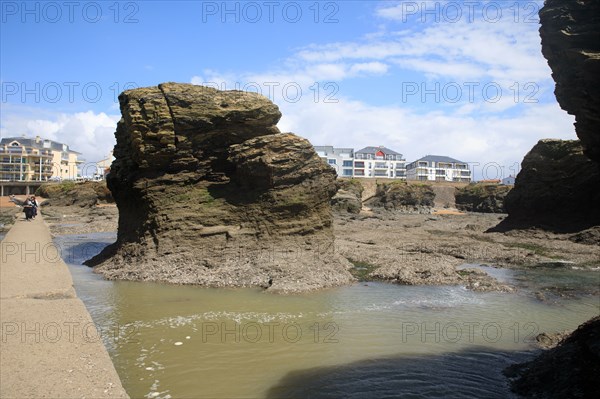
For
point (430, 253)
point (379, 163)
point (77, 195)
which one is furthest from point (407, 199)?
point (379, 163)

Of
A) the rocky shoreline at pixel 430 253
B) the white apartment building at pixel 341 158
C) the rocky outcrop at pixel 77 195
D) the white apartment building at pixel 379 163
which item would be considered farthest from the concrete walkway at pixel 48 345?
the white apartment building at pixel 379 163

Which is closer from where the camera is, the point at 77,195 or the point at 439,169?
the point at 77,195

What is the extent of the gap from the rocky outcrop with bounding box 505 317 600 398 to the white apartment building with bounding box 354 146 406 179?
451 feet

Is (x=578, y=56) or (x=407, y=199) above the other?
(x=407, y=199)

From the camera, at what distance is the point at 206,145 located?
20.0 m

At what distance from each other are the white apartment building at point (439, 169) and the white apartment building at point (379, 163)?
3.66 metres

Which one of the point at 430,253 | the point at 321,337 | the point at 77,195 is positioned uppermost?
the point at 77,195

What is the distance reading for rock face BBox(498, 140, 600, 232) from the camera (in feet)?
111

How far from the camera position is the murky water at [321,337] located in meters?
8.34

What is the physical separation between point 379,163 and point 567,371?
470 ft

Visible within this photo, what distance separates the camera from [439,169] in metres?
142

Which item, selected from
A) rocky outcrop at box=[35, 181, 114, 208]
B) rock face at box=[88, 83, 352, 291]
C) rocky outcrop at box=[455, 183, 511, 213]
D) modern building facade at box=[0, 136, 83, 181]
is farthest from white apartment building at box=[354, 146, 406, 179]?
rock face at box=[88, 83, 352, 291]

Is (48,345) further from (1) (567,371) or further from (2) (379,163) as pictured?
(2) (379,163)

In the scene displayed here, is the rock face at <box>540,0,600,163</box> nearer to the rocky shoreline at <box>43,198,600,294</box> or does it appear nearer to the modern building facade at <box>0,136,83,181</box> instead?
the rocky shoreline at <box>43,198,600,294</box>
